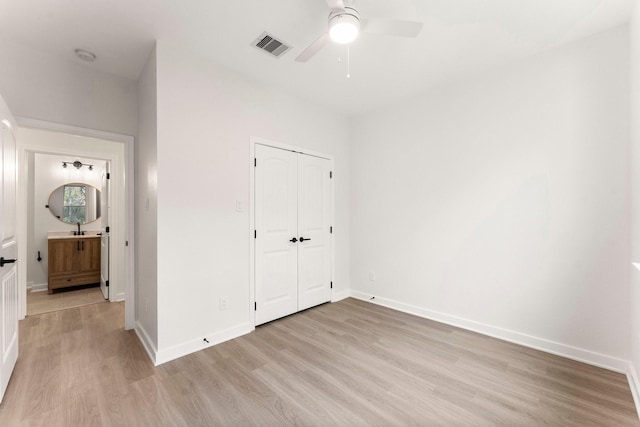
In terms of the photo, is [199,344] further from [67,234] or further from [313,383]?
[67,234]

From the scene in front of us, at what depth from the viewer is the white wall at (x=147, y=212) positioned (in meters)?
2.47

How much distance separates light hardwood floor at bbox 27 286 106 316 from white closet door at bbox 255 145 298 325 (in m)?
2.79

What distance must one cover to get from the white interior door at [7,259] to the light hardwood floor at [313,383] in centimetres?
21

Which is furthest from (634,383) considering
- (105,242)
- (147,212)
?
(105,242)

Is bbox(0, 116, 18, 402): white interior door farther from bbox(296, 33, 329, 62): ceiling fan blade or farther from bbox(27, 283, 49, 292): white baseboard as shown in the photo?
bbox(27, 283, 49, 292): white baseboard

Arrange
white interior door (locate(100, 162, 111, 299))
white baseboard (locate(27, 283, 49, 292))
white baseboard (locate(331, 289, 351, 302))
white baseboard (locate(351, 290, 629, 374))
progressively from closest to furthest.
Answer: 1. white baseboard (locate(351, 290, 629, 374))
2. white baseboard (locate(331, 289, 351, 302))
3. white interior door (locate(100, 162, 111, 299))
4. white baseboard (locate(27, 283, 49, 292))

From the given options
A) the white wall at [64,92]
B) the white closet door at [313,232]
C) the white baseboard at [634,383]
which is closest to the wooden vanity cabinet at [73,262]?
the white wall at [64,92]

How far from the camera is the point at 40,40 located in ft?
7.82

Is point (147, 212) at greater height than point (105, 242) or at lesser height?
greater

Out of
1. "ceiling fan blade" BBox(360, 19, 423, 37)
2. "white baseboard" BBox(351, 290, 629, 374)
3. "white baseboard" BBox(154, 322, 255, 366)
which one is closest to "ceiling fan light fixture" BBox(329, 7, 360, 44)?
"ceiling fan blade" BBox(360, 19, 423, 37)

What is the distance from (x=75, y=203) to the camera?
5168mm

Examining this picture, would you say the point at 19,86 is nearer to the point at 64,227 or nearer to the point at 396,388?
the point at 64,227

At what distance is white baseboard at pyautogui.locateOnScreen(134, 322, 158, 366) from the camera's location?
2.40 metres

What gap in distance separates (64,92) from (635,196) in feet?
16.3
